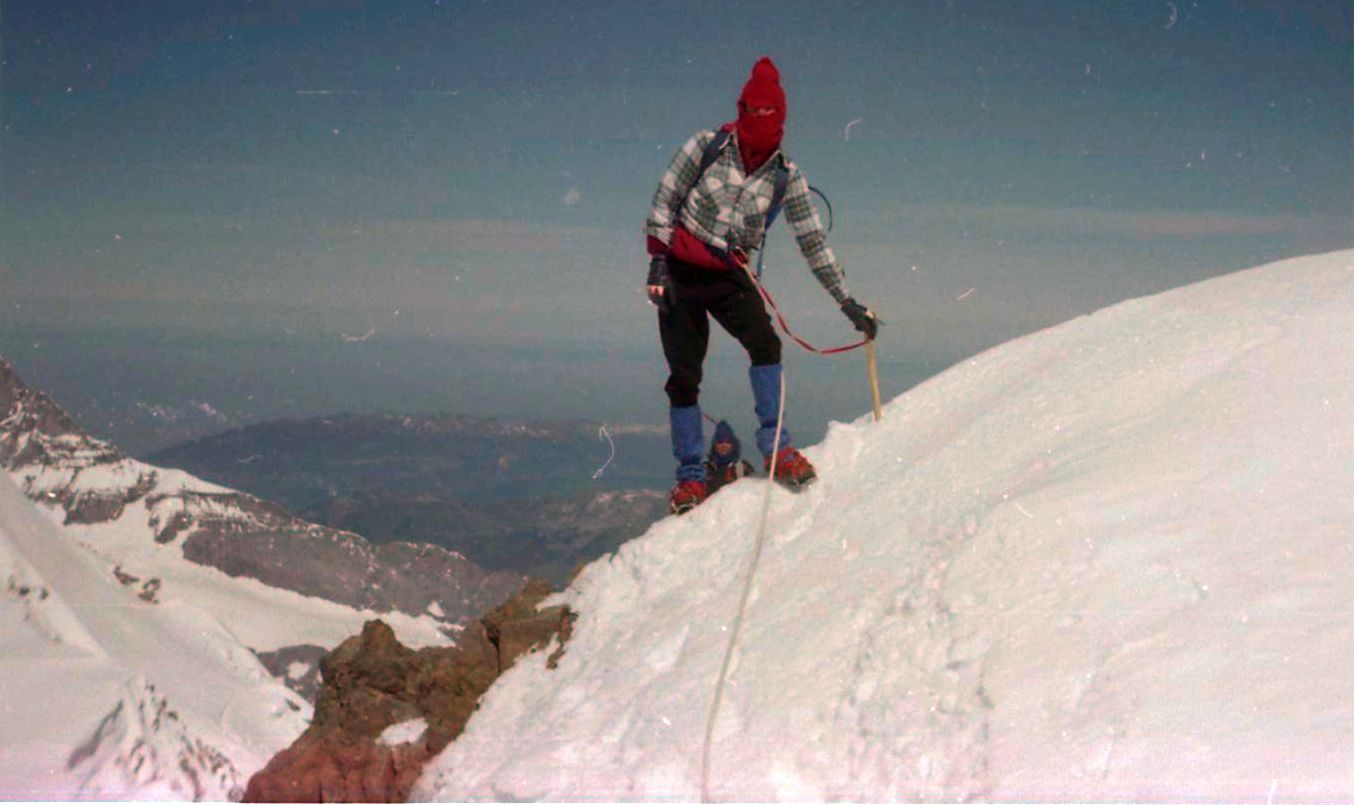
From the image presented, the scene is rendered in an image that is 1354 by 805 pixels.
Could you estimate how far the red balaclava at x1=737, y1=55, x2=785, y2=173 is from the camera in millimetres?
5812

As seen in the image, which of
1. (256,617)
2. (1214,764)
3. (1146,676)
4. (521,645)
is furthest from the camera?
(256,617)

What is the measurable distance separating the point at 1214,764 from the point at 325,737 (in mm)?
4866

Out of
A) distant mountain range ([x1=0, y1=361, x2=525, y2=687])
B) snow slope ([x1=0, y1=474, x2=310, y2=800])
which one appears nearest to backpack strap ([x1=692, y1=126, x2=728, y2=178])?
snow slope ([x1=0, y1=474, x2=310, y2=800])

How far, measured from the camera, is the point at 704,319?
21.7 feet

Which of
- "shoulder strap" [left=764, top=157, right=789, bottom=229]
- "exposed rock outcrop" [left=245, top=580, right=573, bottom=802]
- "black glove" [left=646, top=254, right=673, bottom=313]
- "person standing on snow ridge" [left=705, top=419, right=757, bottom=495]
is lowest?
"exposed rock outcrop" [left=245, top=580, right=573, bottom=802]

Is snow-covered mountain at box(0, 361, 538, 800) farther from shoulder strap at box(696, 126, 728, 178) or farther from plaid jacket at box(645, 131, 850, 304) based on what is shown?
shoulder strap at box(696, 126, 728, 178)

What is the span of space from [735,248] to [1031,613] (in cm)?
353

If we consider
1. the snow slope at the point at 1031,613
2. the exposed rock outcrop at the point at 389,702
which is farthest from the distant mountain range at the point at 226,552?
the snow slope at the point at 1031,613

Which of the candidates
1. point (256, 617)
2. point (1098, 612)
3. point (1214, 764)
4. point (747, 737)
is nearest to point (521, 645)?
point (747, 737)

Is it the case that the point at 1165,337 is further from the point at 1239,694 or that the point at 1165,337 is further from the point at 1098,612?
the point at 1239,694

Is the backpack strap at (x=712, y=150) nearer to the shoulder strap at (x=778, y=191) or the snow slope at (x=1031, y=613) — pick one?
the shoulder strap at (x=778, y=191)

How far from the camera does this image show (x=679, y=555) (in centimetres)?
593

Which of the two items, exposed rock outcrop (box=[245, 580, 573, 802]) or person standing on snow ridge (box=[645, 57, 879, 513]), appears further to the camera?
person standing on snow ridge (box=[645, 57, 879, 513])

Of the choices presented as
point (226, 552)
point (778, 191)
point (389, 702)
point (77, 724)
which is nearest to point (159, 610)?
point (226, 552)
